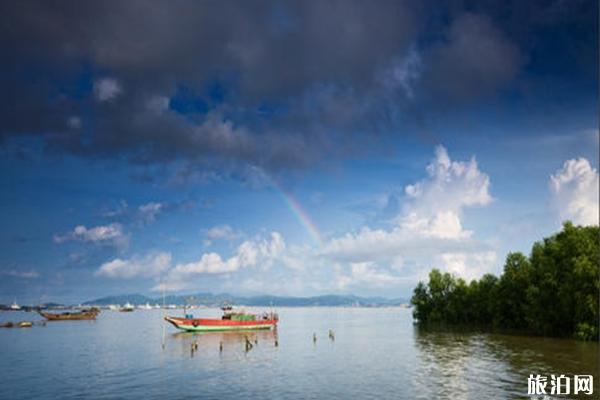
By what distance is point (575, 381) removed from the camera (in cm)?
5381

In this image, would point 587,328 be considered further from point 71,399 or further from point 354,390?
point 71,399

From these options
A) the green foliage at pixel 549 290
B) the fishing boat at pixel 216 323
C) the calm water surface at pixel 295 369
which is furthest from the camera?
the fishing boat at pixel 216 323

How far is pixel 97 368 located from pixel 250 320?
81.3m

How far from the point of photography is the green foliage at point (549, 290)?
89.6m

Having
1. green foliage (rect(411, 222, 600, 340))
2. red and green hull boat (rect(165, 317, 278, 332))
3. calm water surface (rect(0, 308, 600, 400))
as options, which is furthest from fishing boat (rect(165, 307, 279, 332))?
green foliage (rect(411, 222, 600, 340))

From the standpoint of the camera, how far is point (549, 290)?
327 ft

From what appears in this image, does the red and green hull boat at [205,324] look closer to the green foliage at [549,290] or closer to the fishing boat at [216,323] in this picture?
the fishing boat at [216,323]

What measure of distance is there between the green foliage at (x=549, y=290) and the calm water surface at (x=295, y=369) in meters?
6.11

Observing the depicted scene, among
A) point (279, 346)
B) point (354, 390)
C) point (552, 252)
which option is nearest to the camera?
point (354, 390)

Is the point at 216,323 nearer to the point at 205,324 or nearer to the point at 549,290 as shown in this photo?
the point at 205,324

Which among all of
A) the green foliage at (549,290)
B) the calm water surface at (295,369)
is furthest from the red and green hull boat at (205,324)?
the green foliage at (549,290)

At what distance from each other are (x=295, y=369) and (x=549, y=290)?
58.3m

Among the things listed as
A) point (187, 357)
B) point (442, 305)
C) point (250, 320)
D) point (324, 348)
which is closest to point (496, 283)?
point (442, 305)

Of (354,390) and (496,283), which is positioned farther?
(496,283)
